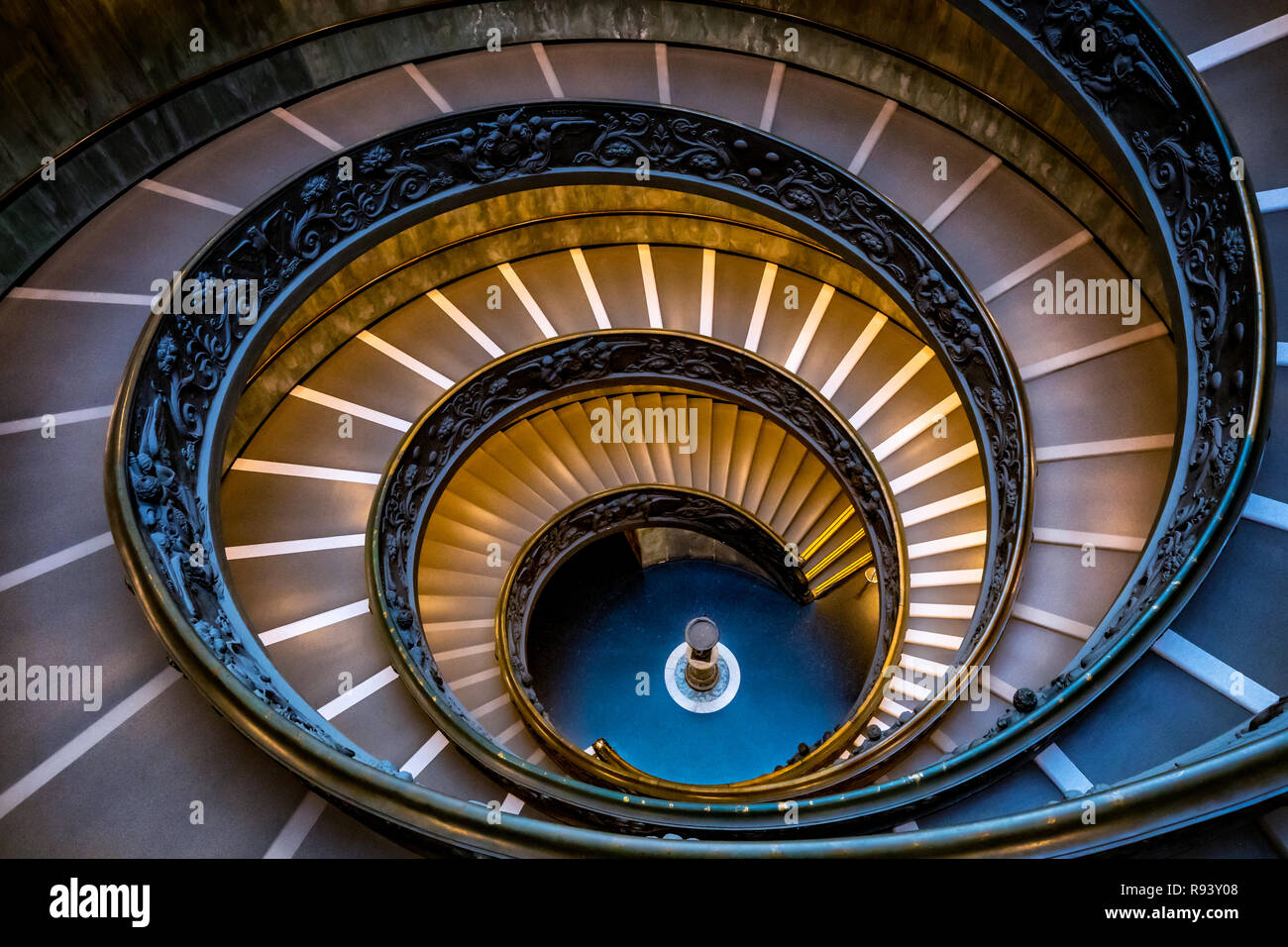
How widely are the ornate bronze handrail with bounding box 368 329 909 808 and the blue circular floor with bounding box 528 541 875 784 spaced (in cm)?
203

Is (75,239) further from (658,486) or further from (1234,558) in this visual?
(1234,558)

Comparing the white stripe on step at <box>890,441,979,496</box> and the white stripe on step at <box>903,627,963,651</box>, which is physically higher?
the white stripe on step at <box>890,441,979,496</box>

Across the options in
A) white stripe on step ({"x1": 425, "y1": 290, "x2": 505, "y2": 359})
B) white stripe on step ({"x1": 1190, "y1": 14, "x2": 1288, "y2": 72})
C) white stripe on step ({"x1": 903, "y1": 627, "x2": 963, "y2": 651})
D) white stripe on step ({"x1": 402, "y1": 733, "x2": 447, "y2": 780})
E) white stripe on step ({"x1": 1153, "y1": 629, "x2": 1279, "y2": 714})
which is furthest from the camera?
white stripe on step ({"x1": 425, "y1": 290, "x2": 505, "y2": 359})

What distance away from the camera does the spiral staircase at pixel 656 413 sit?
3.62 m

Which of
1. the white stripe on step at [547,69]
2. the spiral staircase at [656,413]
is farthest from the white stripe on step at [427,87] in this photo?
the white stripe on step at [547,69]

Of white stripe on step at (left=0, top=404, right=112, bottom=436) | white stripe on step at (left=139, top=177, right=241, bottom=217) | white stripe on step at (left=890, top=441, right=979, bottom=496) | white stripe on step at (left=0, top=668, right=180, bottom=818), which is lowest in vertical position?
white stripe on step at (left=0, top=668, right=180, bottom=818)

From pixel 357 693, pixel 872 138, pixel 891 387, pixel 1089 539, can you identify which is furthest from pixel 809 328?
pixel 357 693

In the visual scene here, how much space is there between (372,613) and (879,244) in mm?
5211

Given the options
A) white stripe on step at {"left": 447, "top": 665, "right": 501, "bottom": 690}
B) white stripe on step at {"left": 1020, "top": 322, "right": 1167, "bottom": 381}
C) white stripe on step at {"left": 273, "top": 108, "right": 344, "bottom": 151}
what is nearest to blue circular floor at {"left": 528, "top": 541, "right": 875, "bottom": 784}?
white stripe on step at {"left": 447, "top": 665, "right": 501, "bottom": 690}

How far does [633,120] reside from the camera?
728cm

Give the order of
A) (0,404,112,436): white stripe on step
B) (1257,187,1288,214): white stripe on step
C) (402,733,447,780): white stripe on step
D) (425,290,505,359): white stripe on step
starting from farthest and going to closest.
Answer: (425,290,505,359): white stripe on step
(402,733,447,780): white stripe on step
(0,404,112,436): white stripe on step
(1257,187,1288,214): white stripe on step

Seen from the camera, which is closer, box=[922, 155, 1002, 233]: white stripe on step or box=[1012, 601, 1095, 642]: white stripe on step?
box=[1012, 601, 1095, 642]: white stripe on step

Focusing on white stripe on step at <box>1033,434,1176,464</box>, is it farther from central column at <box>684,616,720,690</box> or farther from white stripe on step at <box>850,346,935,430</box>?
central column at <box>684,616,720,690</box>

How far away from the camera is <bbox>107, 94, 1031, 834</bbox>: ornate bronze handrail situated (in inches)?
152
